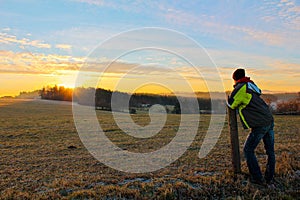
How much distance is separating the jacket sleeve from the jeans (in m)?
0.74

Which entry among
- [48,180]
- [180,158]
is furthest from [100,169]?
[180,158]

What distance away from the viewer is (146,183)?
22.2 ft

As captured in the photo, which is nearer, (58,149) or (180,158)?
(180,158)

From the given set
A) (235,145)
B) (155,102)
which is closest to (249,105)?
(235,145)

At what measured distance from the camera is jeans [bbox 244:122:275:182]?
6.62 metres

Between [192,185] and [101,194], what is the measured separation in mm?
2179

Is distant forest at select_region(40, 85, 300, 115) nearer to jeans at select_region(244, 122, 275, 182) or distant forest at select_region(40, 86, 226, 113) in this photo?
distant forest at select_region(40, 86, 226, 113)

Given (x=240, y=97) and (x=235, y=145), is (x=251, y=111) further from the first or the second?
(x=235, y=145)

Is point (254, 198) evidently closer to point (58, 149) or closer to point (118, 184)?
point (118, 184)

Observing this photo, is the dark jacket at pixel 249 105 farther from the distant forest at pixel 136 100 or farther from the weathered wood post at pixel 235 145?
the distant forest at pixel 136 100

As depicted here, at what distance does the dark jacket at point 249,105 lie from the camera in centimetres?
639

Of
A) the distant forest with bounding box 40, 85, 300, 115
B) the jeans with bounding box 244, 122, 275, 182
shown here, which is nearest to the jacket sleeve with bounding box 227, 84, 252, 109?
the jeans with bounding box 244, 122, 275, 182

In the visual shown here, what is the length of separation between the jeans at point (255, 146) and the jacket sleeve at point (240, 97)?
0.74m

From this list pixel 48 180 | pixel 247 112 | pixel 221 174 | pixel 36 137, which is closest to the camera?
pixel 247 112
